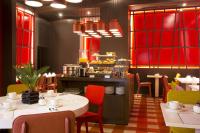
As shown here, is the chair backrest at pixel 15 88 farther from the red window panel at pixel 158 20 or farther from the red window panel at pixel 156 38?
the red window panel at pixel 158 20

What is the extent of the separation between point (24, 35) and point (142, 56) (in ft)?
17.9

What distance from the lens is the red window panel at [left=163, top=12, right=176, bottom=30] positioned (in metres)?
8.91

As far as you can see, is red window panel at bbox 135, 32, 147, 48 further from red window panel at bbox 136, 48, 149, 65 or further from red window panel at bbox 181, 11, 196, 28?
Result: red window panel at bbox 181, 11, 196, 28

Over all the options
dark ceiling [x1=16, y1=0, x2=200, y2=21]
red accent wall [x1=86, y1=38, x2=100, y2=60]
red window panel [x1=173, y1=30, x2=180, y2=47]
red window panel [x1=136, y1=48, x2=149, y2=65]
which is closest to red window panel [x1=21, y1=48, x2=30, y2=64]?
dark ceiling [x1=16, y1=0, x2=200, y2=21]

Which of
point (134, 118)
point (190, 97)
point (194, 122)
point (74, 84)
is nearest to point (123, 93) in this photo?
point (134, 118)

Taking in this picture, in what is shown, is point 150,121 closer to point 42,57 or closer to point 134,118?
point 134,118

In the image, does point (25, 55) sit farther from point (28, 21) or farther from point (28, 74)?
point (28, 74)

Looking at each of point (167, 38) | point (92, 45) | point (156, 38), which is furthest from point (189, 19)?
point (92, 45)

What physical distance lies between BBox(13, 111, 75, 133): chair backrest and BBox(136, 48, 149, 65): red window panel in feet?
25.9

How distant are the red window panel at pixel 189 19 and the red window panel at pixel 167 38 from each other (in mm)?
657

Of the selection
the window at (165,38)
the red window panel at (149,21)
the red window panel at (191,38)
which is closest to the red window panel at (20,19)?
the window at (165,38)

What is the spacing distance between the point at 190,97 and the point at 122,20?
591cm

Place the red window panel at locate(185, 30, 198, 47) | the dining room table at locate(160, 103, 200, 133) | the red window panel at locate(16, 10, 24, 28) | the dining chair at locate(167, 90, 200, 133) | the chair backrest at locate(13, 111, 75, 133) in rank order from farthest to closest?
the red window panel at locate(16, 10, 24, 28) < the red window panel at locate(185, 30, 198, 47) < the dining chair at locate(167, 90, 200, 133) < the dining room table at locate(160, 103, 200, 133) < the chair backrest at locate(13, 111, 75, 133)

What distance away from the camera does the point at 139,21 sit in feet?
30.3
